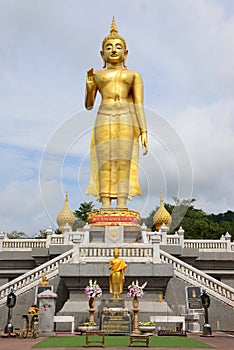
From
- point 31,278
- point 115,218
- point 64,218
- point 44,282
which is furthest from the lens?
point 64,218

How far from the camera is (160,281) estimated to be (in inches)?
618

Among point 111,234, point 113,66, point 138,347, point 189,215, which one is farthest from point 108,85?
point 189,215

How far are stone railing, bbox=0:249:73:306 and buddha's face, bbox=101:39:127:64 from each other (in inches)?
512

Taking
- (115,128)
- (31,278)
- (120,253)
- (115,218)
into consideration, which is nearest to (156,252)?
(120,253)

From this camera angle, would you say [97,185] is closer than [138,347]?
No

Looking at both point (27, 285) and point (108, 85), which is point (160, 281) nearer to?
point (27, 285)

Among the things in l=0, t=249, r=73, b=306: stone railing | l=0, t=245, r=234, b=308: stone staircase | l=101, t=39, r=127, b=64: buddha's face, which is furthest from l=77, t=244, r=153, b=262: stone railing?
l=101, t=39, r=127, b=64: buddha's face

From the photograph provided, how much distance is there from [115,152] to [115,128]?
4.56ft

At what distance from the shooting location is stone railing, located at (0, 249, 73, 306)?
15.7 meters

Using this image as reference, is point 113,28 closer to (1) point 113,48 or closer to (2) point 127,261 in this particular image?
(1) point 113,48

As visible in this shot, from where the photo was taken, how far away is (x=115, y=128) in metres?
24.6

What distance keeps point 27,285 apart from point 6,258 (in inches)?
191

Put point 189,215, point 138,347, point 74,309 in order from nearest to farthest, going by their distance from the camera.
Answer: point 138,347 → point 74,309 → point 189,215

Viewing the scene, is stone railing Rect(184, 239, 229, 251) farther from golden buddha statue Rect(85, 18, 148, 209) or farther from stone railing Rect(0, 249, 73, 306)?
stone railing Rect(0, 249, 73, 306)
